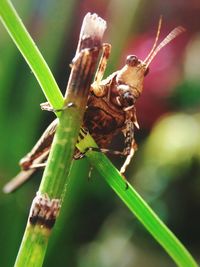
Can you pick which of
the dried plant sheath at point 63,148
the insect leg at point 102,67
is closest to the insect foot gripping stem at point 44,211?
the dried plant sheath at point 63,148

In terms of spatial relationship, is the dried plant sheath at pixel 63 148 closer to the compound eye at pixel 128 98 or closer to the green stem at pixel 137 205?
the green stem at pixel 137 205

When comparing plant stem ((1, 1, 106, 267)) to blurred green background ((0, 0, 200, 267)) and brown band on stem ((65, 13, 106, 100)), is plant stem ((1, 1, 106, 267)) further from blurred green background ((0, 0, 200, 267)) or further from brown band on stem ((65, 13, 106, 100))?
blurred green background ((0, 0, 200, 267))

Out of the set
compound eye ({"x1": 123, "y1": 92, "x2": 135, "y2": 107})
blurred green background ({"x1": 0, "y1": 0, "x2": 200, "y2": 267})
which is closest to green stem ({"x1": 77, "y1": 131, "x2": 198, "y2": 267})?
compound eye ({"x1": 123, "y1": 92, "x2": 135, "y2": 107})

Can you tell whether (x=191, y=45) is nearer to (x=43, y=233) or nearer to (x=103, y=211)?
(x=103, y=211)

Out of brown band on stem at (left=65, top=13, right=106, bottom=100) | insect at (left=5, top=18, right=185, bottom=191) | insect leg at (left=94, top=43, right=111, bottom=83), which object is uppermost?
brown band on stem at (left=65, top=13, right=106, bottom=100)

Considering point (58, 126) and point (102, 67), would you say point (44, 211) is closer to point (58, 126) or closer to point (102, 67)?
point (58, 126)

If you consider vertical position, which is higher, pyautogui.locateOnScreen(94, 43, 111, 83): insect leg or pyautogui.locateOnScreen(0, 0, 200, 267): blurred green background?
pyautogui.locateOnScreen(94, 43, 111, 83): insect leg

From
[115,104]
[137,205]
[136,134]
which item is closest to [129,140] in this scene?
[115,104]
